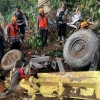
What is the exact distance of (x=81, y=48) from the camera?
20.0 feet

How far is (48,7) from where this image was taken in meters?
12.0

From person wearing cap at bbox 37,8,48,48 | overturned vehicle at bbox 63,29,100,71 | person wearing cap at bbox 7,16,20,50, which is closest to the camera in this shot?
overturned vehicle at bbox 63,29,100,71

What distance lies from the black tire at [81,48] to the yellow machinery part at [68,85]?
114 centimetres

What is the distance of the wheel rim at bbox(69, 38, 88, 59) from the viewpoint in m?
5.99

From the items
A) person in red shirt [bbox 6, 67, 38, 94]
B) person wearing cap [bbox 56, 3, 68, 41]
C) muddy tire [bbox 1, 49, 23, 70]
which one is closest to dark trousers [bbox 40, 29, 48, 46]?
person wearing cap [bbox 56, 3, 68, 41]

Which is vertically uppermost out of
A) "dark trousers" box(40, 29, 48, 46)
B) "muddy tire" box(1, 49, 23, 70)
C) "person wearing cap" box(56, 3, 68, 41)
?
"person wearing cap" box(56, 3, 68, 41)

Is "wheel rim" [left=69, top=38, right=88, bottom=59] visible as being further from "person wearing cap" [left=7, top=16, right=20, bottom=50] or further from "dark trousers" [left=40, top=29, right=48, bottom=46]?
"dark trousers" [left=40, top=29, right=48, bottom=46]

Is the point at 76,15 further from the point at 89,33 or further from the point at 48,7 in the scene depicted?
the point at 89,33

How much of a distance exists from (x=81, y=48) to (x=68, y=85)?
1668mm

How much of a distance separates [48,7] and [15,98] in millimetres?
7465

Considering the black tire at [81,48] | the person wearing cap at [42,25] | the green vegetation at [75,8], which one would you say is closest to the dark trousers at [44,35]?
the person wearing cap at [42,25]

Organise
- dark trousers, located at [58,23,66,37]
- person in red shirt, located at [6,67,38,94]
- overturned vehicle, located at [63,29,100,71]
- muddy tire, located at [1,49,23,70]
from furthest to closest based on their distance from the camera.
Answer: dark trousers, located at [58,23,66,37]
muddy tire, located at [1,49,23,70]
overturned vehicle, located at [63,29,100,71]
person in red shirt, located at [6,67,38,94]

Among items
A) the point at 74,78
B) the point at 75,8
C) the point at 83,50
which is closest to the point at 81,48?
the point at 83,50

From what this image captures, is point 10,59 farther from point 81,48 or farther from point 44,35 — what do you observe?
point 81,48
